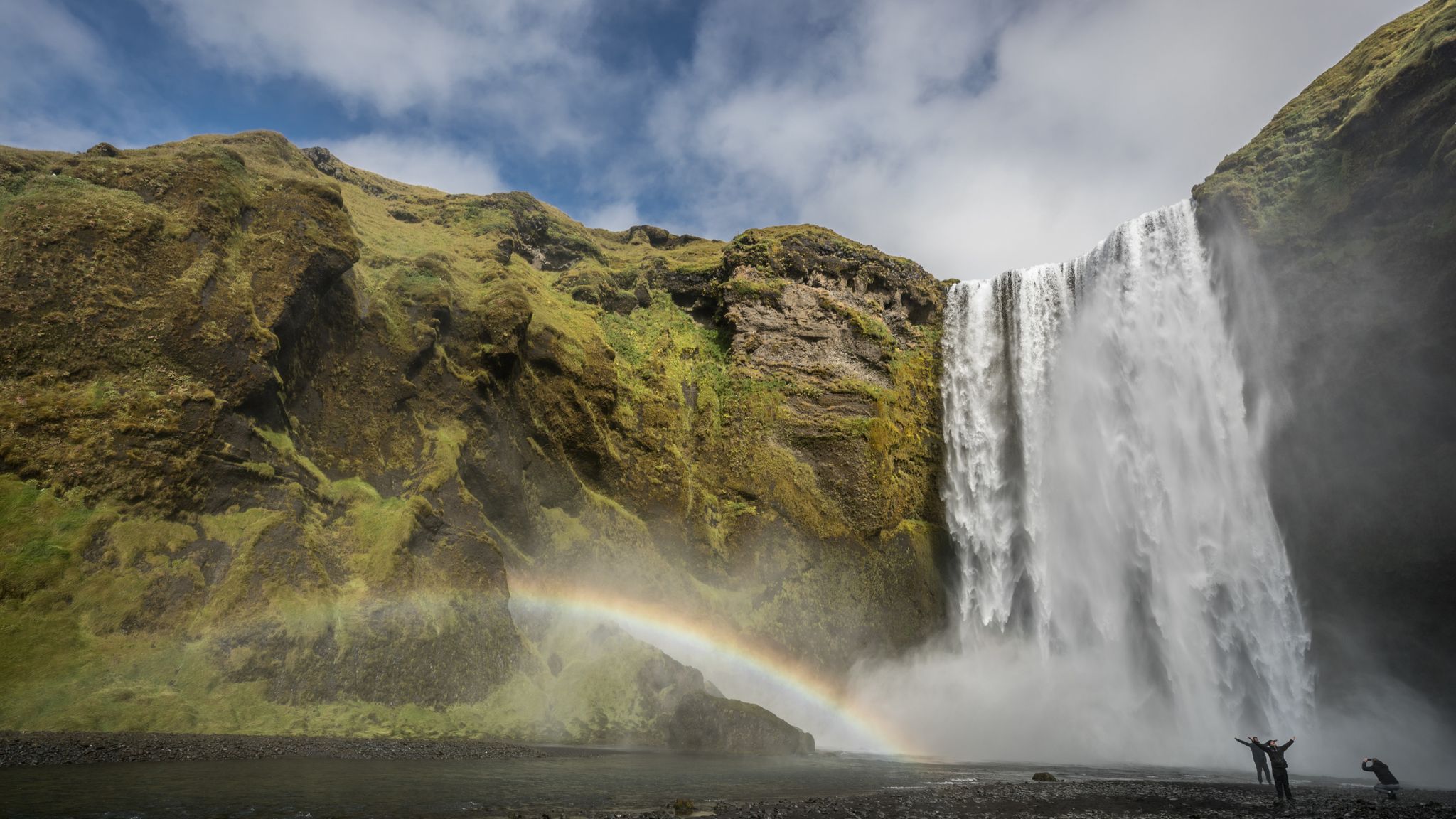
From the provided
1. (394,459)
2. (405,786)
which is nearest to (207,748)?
(405,786)

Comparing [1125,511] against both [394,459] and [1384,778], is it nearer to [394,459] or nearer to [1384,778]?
[1384,778]

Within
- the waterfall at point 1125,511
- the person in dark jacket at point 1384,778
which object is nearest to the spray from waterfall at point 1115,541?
the waterfall at point 1125,511

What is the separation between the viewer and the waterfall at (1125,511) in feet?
101

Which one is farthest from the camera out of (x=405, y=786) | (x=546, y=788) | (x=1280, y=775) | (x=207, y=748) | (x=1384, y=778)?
(x=1384, y=778)

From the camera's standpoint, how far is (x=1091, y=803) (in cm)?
1594

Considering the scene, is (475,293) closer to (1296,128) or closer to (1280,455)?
(1280,455)

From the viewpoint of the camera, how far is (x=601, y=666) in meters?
27.4

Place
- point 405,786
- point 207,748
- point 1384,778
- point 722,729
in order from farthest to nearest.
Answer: point 722,729 < point 1384,778 < point 207,748 < point 405,786

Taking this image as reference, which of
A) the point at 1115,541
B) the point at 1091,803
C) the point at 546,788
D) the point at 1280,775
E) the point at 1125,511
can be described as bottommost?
the point at 546,788

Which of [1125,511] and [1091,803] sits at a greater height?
[1125,511]

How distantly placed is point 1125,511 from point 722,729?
22468 mm

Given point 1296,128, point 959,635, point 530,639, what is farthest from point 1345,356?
point 530,639

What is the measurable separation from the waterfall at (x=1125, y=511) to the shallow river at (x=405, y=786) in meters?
15.3

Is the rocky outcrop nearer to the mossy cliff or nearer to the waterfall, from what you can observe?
the mossy cliff
